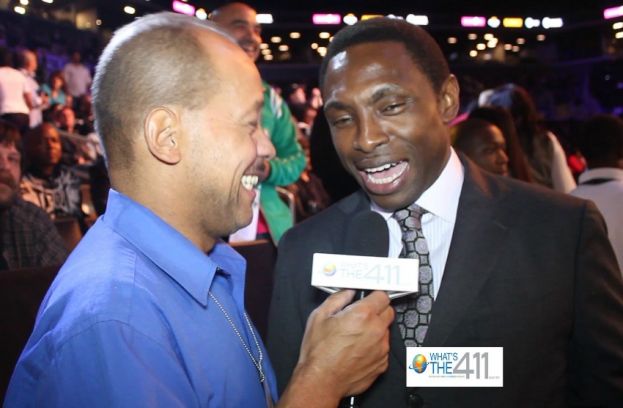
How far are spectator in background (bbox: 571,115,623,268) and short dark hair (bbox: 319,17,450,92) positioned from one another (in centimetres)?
170

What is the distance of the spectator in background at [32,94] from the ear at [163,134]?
8.70 meters

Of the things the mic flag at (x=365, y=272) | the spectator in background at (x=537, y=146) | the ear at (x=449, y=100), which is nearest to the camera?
the mic flag at (x=365, y=272)

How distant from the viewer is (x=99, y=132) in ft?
4.55

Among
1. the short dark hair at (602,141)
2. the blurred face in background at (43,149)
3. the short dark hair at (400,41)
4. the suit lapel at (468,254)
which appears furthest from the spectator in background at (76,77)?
the suit lapel at (468,254)

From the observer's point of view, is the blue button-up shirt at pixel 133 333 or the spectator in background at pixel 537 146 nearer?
the blue button-up shirt at pixel 133 333

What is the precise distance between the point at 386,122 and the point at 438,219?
12.6 inches

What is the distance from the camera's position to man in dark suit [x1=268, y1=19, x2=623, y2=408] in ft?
5.37

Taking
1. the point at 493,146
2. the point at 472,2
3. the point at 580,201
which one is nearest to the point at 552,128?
the point at 472,2

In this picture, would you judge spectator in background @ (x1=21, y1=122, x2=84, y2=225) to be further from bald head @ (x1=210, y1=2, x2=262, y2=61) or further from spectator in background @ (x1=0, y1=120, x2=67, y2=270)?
bald head @ (x1=210, y1=2, x2=262, y2=61)

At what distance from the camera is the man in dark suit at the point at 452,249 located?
5.37ft

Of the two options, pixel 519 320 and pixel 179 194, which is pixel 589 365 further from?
pixel 179 194

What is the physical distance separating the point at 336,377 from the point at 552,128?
15217 mm

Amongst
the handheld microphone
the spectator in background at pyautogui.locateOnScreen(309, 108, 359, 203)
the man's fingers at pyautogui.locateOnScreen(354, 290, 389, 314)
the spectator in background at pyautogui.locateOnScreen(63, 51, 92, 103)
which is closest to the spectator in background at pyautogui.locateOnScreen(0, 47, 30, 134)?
the spectator in background at pyautogui.locateOnScreen(63, 51, 92, 103)

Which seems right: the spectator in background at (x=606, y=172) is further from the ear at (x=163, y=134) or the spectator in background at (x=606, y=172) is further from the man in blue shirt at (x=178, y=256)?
the ear at (x=163, y=134)
